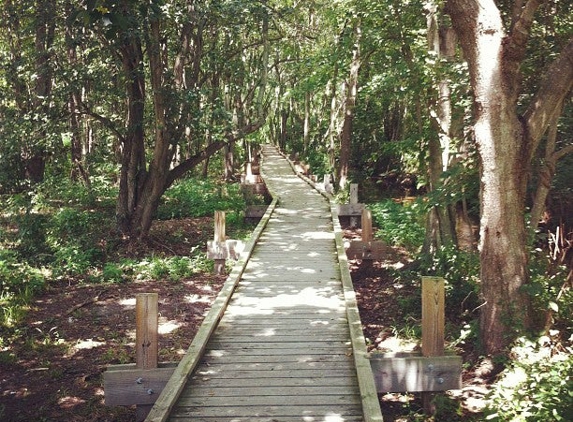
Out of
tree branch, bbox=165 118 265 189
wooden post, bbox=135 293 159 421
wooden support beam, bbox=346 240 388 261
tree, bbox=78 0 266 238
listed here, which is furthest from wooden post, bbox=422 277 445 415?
tree branch, bbox=165 118 265 189

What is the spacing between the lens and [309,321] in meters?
7.07

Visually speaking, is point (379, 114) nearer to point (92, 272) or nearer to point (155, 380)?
point (92, 272)

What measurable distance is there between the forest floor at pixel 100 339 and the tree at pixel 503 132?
42.4 inches

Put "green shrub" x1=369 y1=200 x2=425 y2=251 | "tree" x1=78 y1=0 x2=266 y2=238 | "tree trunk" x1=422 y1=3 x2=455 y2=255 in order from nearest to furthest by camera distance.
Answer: "tree trunk" x1=422 y1=3 x2=455 y2=255
"tree" x1=78 y1=0 x2=266 y2=238
"green shrub" x1=369 y1=200 x2=425 y2=251

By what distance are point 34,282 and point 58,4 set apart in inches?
235

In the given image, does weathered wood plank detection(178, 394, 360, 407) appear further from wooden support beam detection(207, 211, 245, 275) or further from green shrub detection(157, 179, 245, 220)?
green shrub detection(157, 179, 245, 220)

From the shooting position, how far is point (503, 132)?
20.6ft

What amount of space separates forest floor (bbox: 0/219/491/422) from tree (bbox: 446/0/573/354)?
3.53 ft

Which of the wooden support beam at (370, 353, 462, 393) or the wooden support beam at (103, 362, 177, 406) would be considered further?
the wooden support beam at (370, 353, 462, 393)

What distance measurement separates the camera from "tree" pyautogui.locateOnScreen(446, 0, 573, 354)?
624 centimetres

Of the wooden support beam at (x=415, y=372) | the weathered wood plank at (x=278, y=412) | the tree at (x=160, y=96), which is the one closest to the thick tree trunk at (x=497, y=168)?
the wooden support beam at (x=415, y=372)

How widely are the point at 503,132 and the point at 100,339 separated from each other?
6815 mm

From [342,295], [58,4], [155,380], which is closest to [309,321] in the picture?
[342,295]

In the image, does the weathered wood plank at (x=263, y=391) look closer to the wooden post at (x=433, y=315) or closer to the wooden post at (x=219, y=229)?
the wooden post at (x=433, y=315)
